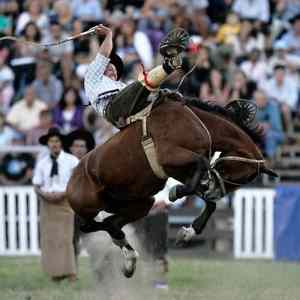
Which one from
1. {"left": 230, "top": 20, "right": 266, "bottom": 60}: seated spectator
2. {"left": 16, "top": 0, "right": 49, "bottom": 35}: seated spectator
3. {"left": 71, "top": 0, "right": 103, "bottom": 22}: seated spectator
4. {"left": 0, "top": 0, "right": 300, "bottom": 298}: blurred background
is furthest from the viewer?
{"left": 71, "top": 0, "right": 103, "bottom": 22}: seated spectator

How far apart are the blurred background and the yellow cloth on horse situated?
2.21 m

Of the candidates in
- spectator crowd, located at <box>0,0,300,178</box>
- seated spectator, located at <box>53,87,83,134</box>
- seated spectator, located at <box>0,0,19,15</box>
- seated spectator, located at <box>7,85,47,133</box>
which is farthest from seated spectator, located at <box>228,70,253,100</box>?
seated spectator, located at <box>0,0,19,15</box>

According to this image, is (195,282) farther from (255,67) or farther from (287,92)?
(255,67)

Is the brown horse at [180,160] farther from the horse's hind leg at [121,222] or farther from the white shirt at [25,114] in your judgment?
the white shirt at [25,114]

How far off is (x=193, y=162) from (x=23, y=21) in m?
9.26

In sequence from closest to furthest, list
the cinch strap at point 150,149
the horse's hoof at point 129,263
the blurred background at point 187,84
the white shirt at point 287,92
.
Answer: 1. the cinch strap at point 150,149
2. the horse's hoof at point 129,263
3. the blurred background at point 187,84
4. the white shirt at point 287,92

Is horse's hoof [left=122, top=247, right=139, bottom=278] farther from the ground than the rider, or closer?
closer

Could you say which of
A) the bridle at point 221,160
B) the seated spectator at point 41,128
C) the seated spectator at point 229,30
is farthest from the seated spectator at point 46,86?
the bridle at point 221,160

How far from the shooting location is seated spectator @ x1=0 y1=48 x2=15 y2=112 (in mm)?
17406

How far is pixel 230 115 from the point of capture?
10.4 metres

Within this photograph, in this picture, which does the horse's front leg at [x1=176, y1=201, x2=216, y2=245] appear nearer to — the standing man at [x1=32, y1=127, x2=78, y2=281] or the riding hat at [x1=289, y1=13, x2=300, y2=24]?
the standing man at [x1=32, y1=127, x2=78, y2=281]

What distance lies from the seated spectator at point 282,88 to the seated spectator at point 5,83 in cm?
382

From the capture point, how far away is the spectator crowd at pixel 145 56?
1688cm

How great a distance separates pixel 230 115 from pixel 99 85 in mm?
1217
